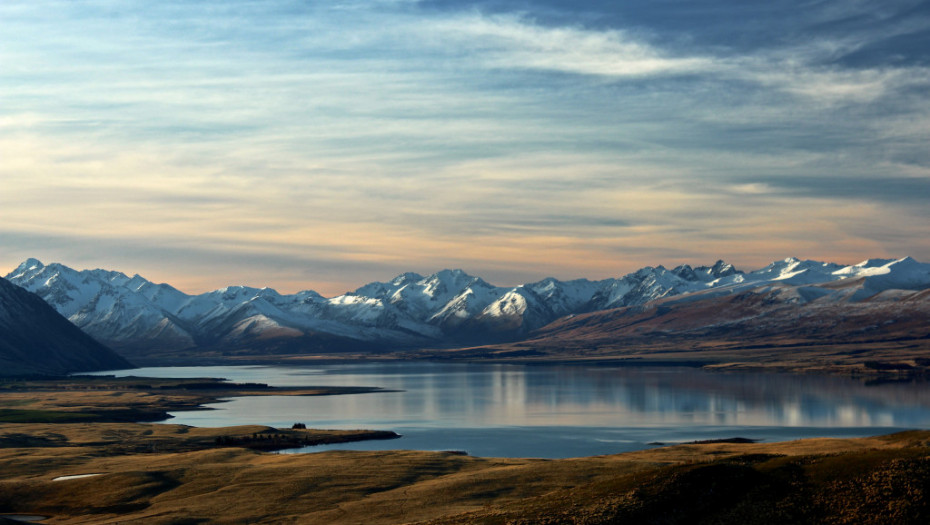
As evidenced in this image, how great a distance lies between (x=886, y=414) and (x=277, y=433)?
364 ft

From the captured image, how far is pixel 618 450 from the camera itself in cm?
12756

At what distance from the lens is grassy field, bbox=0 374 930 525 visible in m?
59.5

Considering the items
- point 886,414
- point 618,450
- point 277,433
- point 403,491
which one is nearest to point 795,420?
point 886,414

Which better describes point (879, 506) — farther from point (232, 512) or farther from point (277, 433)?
point (277, 433)

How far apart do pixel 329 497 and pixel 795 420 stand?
371 ft

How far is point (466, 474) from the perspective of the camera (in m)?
90.7

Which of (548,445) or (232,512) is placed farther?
(548,445)

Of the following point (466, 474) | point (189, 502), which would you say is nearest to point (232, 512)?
point (189, 502)

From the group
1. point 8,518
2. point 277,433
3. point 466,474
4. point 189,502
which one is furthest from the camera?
point 277,433

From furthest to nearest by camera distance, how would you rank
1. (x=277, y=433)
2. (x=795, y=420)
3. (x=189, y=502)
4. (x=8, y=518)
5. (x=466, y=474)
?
(x=795, y=420)
(x=277, y=433)
(x=466, y=474)
(x=189, y=502)
(x=8, y=518)

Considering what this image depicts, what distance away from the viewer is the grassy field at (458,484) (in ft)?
195

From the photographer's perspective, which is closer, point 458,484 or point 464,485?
point 464,485

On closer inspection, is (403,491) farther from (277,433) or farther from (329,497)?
(277,433)

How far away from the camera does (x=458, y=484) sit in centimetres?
8312
